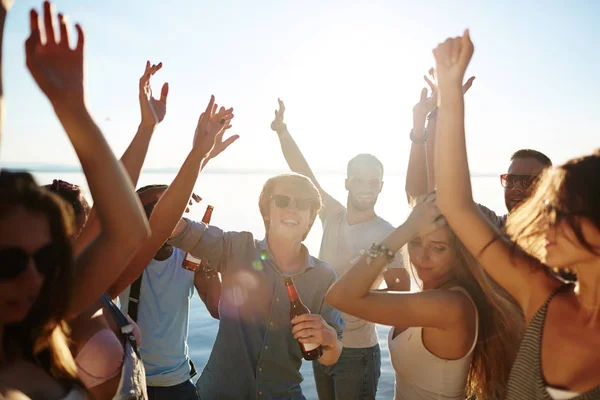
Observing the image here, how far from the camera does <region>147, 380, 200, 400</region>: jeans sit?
3936 millimetres

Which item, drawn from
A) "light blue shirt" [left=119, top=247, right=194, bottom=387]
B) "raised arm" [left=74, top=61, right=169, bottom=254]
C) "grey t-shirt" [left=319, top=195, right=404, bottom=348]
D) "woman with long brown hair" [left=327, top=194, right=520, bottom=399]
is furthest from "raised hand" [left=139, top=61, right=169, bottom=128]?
"grey t-shirt" [left=319, top=195, right=404, bottom=348]

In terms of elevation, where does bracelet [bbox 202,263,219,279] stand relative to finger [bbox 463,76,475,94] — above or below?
below

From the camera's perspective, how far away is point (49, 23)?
1564 millimetres

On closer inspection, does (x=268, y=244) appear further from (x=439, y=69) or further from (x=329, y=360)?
(x=439, y=69)

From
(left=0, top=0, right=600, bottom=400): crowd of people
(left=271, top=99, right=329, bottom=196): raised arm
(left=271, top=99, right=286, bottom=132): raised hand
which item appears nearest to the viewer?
(left=0, top=0, right=600, bottom=400): crowd of people

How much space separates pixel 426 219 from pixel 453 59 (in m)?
1.11

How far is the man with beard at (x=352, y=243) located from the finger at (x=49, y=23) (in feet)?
14.4

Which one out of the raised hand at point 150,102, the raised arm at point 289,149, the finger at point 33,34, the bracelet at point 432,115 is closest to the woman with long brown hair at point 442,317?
the bracelet at point 432,115

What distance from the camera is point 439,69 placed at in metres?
2.19

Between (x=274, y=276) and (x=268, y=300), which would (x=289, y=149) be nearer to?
(x=274, y=276)

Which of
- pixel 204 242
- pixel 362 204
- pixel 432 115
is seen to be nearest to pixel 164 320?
pixel 204 242

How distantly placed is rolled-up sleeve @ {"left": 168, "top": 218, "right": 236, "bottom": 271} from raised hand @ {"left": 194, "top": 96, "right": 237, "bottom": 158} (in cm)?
80

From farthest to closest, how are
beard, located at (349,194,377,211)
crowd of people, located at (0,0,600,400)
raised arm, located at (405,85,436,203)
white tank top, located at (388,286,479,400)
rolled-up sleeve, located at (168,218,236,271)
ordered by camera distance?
beard, located at (349,194,377,211)
raised arm, located at (405,85,436,203)
rolled-up sleeve, located at (168,218,236,271)
white tank top, located at (388,286,479,400)
crowd of people, located at (0,0,600,400)

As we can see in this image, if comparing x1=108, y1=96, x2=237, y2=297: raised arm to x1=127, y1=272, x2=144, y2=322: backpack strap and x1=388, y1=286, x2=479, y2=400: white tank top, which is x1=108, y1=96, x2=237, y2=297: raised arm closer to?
x1=127, y1=272, x2=144, y2=322: backpack strap
